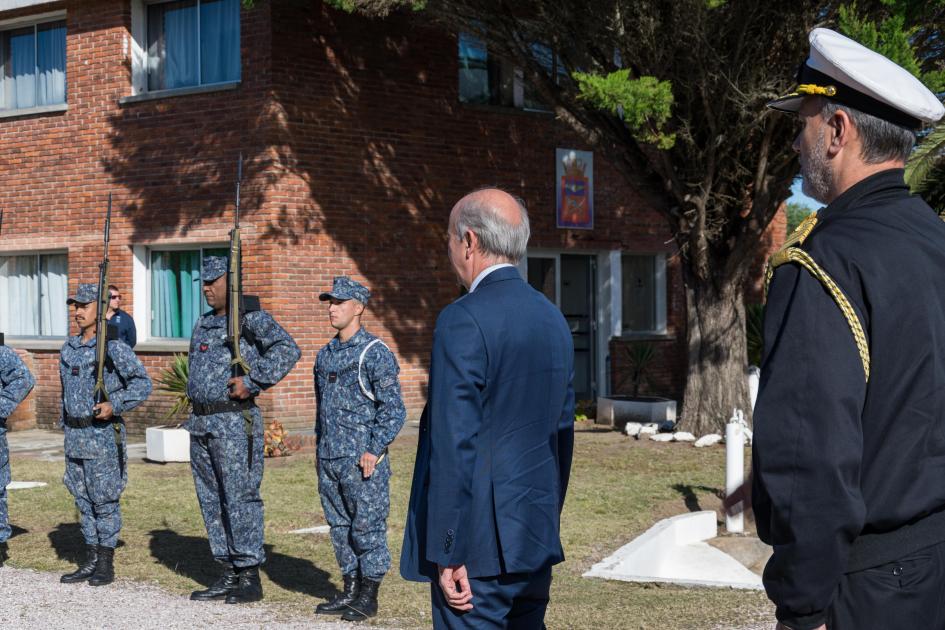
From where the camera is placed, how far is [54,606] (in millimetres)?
7543

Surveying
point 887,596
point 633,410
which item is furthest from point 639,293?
point 887,596

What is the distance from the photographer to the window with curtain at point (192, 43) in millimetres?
16656

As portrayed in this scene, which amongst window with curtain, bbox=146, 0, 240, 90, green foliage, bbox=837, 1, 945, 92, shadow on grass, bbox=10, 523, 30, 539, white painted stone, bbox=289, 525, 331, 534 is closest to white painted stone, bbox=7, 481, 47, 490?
shadow on grass, bbox=10, 523, 30, 539

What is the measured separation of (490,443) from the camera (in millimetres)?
3852

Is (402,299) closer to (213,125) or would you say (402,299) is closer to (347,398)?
(213,125)

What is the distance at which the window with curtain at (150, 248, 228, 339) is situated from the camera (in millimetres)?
Result: 17281

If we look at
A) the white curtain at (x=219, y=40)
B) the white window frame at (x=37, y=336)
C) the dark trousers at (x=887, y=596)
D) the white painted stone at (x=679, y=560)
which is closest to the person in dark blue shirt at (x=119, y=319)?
the white window frame at (x=37, y=336)

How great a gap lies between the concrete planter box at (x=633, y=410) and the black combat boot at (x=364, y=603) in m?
9.93

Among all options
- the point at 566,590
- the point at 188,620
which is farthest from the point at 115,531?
the point at 566,590

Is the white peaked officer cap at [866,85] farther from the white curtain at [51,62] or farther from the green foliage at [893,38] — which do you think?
the white curtain at [51,62]

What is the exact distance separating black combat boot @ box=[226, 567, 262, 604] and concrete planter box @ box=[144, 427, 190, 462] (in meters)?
6.71

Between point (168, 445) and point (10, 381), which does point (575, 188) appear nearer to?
point (168, 445)

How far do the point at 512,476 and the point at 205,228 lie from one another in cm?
1340

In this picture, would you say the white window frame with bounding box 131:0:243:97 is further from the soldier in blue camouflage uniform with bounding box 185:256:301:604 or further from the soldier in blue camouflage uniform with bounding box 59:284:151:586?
the soldier in blue camouflage uniform with bounding box 185:256:301:604
